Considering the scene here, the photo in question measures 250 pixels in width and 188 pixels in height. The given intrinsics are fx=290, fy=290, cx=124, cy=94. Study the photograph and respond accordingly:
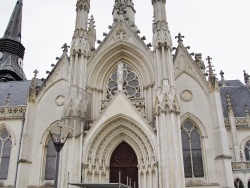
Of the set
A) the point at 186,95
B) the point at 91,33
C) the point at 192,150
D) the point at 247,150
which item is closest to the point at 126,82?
the point at 186,95

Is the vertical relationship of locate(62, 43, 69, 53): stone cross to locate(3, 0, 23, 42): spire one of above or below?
below

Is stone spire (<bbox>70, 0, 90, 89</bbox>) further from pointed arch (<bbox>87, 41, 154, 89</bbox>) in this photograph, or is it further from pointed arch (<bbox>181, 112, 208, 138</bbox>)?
pointed arch (<bbox>181, 112, 208, 138</bbox>)

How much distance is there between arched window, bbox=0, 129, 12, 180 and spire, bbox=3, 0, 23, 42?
1992cm

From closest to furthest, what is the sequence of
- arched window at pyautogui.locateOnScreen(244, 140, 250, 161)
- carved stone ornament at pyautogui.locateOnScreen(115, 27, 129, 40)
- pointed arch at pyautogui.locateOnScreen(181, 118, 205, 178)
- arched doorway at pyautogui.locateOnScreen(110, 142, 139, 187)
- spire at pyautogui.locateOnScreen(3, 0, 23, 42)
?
pointed arch at pyautogui.locateOnScreen(181, 118, 205, 178)
arched doorway at pyautogui.locateOnScreen(110, 142, 139, 187)
arched window at pyautogui.locateOnScreen(244, 140, 250, 161)
carved stone ornament at pyautogui.locateOnScreen(115, 27, 129, 40)
spire at pyautogui.locateOnScreen(3, 0, 23, 42)

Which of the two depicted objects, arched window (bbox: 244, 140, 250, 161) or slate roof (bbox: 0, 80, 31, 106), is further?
slate roof (bbox: 0, 80, 31, 106)

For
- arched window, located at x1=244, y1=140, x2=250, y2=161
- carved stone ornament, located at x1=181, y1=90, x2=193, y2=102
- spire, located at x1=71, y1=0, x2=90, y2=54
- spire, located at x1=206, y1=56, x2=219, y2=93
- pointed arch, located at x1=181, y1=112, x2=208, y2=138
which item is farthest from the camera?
arched window, located at x1=244, y1=140, x2=250, y2=161

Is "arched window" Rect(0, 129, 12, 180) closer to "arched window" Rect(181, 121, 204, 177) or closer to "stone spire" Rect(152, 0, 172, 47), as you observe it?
"arched window" Rect(181, 121, 204, 177)

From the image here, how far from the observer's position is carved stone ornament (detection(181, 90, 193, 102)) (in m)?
17.9

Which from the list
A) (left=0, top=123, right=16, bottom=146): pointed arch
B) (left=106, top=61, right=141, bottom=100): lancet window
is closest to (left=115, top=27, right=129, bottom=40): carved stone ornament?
(left=106, top=61, right=141, bottom=100): lancet window

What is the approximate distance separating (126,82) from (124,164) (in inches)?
209

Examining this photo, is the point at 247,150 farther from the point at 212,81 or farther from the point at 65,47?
the point at 65,47

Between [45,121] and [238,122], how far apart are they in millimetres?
12583

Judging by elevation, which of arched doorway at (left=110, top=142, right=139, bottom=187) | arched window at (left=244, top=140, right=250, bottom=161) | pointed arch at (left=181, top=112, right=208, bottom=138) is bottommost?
arched doorway at (left=110, top=142, right=139, bottom=187)

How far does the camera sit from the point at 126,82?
19078 millimetres
